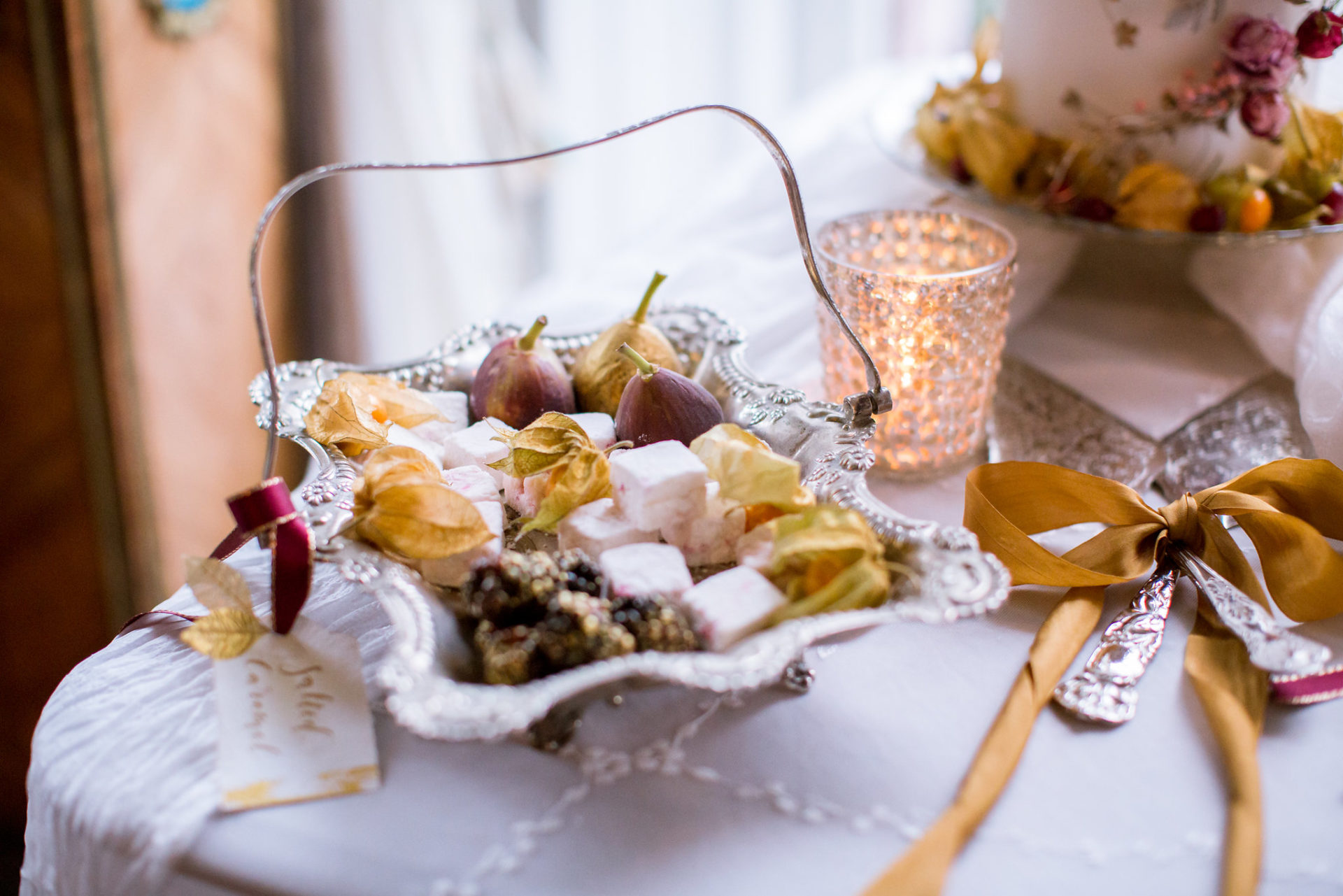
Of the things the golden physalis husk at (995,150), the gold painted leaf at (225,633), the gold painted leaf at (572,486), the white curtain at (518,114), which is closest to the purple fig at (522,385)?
the gold painted leaf at (572,486)

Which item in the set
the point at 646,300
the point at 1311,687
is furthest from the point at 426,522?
the point at 1311,687

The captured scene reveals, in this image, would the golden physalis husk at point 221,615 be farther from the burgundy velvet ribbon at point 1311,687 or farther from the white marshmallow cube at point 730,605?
the burgundy velvet ribbon at point 1311,687

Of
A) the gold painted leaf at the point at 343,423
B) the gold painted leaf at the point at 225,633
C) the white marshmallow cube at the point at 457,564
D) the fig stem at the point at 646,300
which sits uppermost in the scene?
the fig stem at the point at 646,300

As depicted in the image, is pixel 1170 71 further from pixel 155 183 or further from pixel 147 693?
pixel 155 183

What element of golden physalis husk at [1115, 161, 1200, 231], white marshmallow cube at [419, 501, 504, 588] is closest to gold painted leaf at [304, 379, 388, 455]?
white marshmallow cube at [419, 501, 504, 588]

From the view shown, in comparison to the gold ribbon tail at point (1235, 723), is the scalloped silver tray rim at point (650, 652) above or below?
above
